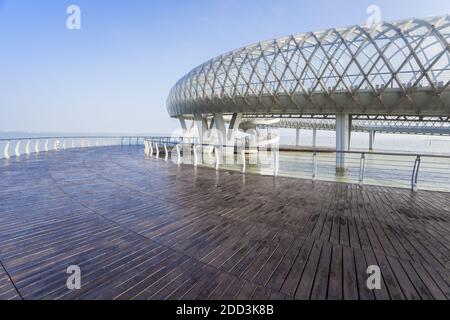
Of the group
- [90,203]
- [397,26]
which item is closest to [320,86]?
[397,26]

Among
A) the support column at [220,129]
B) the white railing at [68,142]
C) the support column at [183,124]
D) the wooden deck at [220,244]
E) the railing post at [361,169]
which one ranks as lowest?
the wooden deck at [220,244]

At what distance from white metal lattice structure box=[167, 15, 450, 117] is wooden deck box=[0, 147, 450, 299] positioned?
53.9 feet

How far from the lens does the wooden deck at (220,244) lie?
2443 mm

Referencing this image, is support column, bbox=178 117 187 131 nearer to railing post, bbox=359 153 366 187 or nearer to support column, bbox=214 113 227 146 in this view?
support column, bbox=214 113 227 146

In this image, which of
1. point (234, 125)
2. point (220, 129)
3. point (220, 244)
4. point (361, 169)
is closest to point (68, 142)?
point (220, 129)

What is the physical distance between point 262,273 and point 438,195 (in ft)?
26.4

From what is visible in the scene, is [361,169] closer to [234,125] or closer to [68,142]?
[234,125]

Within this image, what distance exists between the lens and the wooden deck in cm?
244

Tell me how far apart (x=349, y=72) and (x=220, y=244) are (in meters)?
24.3

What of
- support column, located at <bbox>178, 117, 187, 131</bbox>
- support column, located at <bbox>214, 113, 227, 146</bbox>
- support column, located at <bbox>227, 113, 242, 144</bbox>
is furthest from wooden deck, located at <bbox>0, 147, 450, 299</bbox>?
support column, located at <bbox>178, 117, 187, 131</bbox>

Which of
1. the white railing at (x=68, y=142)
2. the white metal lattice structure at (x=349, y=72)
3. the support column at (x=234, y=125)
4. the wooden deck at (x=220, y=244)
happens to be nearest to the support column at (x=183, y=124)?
the white railing at (x=68, y=142)

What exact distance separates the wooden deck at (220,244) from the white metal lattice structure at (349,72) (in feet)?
53.9

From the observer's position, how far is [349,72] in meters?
21.4

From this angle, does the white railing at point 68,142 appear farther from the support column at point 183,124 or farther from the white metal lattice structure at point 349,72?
the support column at point 183,124
